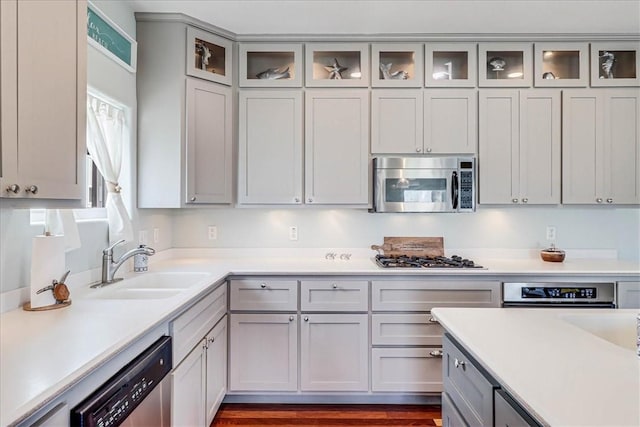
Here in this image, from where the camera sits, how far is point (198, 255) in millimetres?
2998

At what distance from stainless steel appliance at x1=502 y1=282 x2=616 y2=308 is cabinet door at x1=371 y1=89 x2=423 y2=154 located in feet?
4.06

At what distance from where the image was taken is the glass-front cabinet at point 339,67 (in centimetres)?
272

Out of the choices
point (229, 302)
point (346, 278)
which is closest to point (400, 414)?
point (346, 278)


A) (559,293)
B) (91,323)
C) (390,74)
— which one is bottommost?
(559,293)

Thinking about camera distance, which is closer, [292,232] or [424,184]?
[424,184]

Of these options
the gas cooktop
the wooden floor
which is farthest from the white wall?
the wooden floor

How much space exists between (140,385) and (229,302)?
119cm

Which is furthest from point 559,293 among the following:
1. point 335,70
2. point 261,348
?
point 335,70

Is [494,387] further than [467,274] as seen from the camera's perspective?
No

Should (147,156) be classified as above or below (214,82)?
below

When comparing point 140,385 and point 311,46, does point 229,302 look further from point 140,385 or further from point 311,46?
point 311,46

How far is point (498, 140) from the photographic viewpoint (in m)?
2.71

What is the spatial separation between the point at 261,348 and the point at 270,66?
6.87 feet

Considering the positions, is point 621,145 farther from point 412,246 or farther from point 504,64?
point 412,246
